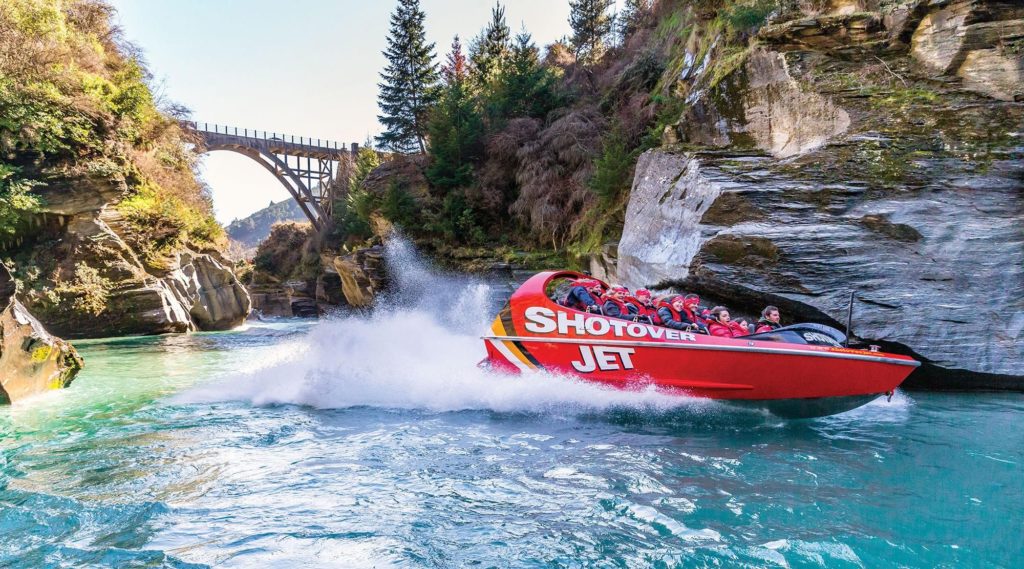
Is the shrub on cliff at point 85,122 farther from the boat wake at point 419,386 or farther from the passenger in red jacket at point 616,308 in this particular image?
the passenger in red jacket at point 616,308

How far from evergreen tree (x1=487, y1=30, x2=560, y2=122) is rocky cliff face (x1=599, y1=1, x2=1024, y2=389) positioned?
1357 centimetres

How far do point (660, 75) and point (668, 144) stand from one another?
698 centimetres

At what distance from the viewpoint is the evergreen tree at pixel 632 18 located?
26297 millimetres

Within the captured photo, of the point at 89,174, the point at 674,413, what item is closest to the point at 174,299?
the point at 89,174

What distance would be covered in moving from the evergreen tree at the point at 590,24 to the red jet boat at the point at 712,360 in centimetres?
3030

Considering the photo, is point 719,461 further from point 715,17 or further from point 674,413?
point 715,17

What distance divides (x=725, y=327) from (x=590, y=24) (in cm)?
3343

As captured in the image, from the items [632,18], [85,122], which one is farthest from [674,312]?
[632,18]

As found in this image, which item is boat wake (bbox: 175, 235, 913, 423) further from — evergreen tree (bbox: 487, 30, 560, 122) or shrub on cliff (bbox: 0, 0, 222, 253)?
evergreen tree (bbox: 487, 30, 560, 122)

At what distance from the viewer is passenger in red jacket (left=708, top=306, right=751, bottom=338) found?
7.21 meters

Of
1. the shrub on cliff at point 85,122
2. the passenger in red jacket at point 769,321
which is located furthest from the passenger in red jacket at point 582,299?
the shrub on cliff at point 85,122

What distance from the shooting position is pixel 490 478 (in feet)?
16.3

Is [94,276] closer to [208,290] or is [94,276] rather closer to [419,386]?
[208,290]

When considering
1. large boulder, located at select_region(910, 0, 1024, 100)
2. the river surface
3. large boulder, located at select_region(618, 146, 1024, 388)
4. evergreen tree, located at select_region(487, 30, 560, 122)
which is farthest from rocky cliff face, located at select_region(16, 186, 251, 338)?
large boulder, located at select_region(910, 0, 1024, 100)
